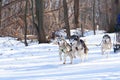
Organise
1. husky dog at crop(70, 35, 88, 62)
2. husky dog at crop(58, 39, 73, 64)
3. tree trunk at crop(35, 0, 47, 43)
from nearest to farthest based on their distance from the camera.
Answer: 1. husky dog at crop(58, 39, 73, 64)
2. husky dog at crop(70, 35, 88, 62)
3. tree trunk at crop(35, 0, 47, 43)

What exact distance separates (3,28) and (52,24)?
7325mm

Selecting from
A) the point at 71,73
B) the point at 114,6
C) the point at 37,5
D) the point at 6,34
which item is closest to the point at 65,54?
the point at 71,73

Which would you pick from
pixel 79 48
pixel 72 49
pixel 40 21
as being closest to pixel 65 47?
pixel 72 49

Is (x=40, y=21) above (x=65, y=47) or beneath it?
above

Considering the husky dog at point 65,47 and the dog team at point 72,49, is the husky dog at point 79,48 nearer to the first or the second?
the dog team at point 72,49

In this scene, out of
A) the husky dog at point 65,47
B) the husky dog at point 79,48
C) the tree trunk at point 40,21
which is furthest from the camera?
the tree trunk at point 40,21

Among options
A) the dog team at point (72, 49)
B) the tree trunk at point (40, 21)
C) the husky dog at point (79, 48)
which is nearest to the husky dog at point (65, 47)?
the dog team at point (72, 49)

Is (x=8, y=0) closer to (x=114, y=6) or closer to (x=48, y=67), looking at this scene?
(x=114, y=6)

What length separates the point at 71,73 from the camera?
1087cm

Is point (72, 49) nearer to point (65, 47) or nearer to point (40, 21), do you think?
point (65, 47)

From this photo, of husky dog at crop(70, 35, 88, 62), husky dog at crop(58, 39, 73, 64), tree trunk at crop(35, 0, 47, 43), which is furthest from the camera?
tree trunk at crop(35, 0, 47, 43)

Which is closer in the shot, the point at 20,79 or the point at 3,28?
the point at 20,79

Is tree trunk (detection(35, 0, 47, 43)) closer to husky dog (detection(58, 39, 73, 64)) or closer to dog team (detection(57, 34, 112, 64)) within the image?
dog team (detection(57, 34, 112, 64))

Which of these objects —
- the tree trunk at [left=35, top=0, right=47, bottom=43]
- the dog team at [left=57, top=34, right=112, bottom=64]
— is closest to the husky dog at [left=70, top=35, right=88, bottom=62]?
the dog team at [left=57, top=34, right=112, bottom=64]
